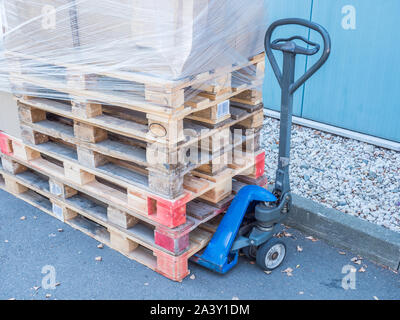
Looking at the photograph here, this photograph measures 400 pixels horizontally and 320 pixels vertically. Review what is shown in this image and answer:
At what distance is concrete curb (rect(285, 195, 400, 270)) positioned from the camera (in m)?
3.63

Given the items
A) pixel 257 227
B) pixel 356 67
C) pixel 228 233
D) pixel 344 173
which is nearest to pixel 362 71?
pixel 356 67

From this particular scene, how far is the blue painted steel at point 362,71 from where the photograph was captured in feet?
16.5

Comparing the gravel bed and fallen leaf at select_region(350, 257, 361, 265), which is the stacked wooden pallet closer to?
the gravel bed

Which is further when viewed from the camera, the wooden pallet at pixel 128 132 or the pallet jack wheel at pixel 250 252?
the pallet jack wheel at pixel 250 252

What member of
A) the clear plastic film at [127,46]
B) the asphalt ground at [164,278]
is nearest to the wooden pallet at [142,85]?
the clear plastic film at [127,46]

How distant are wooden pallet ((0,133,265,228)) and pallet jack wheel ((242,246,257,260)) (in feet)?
1.62

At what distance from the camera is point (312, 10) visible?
18.1 ft

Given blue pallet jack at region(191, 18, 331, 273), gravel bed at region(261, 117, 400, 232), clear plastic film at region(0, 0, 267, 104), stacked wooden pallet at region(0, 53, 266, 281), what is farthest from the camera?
gravel bed at region(261, 117, 400, 232)

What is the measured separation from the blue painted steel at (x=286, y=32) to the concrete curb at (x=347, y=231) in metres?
2.23

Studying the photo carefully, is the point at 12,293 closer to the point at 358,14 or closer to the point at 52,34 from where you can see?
the point at 52,34

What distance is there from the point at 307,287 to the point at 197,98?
5.32ft

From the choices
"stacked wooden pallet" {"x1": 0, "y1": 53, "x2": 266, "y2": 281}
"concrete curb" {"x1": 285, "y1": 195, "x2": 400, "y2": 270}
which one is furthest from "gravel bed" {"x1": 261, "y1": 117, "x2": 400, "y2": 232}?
"stacked wooden pallet" {"x1": 0, "y1": 53, "x2": 266, "y2": 281}

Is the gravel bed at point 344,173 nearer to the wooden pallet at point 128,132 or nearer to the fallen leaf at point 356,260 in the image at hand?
the fallen leaf at point 356,260

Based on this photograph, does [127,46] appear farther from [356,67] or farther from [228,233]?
[356,67]
